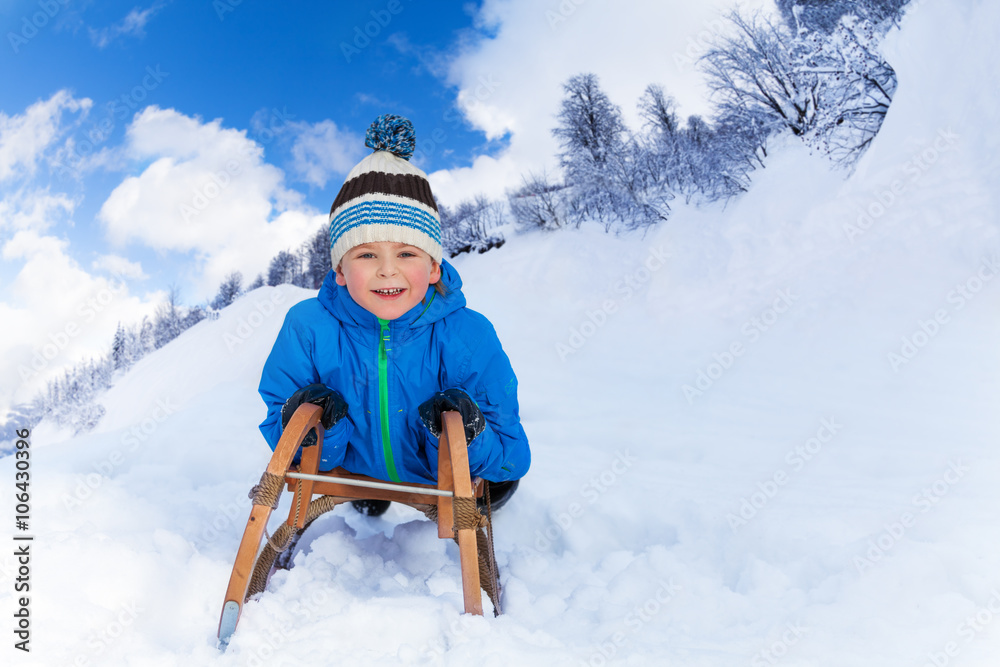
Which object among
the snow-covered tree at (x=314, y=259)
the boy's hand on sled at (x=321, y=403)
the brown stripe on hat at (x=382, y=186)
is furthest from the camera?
the snow-covered tree at (x=314, y=259)

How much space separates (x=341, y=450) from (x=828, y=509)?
212 cm

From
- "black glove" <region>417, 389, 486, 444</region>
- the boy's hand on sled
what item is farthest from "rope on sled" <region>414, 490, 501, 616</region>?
the boy's hand on sled

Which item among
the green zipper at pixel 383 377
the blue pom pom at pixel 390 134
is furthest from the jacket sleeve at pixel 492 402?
the blue pom pom at pixel 390 134

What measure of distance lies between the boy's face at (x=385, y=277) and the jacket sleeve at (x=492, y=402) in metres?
0.32

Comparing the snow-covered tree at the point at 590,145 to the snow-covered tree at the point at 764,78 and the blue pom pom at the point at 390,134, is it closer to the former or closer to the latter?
the snow-covered tree at the point at 764,78

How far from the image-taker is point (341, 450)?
188cm

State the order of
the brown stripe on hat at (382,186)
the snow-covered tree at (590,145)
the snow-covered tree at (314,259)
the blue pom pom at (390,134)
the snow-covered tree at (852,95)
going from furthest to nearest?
the snow-covered tree at (314,259) → the snow-covered tree at (590,145) → the snow-covered tree at (852,95) → the blue pom pom at (390,134) → the brown stripe on hat at (382,186)

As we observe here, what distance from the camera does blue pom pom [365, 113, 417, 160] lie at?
195 centimetres

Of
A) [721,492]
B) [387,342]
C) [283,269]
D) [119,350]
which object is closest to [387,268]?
[387,342]

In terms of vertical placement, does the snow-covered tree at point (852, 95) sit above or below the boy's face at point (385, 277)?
above

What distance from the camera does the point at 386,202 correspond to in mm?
1731

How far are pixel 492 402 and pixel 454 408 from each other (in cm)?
28

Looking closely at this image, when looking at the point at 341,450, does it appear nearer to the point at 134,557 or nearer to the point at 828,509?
the point at 134,557

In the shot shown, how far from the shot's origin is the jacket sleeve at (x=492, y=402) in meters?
1.84
